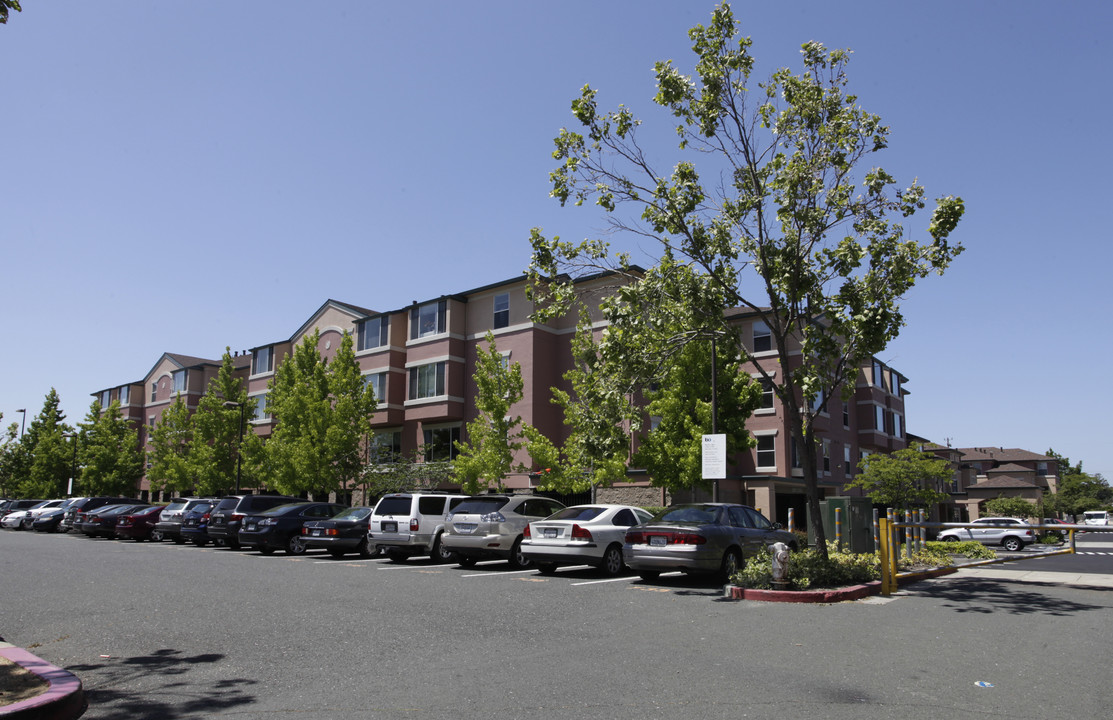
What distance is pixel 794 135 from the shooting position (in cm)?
1516

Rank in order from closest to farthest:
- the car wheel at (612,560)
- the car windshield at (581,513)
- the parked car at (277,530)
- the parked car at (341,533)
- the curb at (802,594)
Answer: the curb at (802,594)
the car wheel at (612,560)
the car windshield at (581,513)
the parked car at (341,533)
the parked car at (277,530)

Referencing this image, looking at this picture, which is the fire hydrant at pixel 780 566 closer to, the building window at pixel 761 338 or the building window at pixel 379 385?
the building window at pixel 761 338

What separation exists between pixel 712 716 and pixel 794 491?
33.8m

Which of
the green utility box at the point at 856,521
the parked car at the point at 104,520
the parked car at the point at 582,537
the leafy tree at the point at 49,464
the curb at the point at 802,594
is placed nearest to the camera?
the curb at the point at 802,594

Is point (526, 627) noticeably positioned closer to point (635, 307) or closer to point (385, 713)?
point (385, 713)

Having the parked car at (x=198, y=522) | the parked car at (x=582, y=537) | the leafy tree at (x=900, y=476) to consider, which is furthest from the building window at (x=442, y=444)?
the parked car at (x=582, y=537)

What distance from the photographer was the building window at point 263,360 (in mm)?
50844

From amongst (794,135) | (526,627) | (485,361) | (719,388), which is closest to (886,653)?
(526,627)

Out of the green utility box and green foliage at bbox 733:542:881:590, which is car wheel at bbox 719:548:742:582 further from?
the green utility box

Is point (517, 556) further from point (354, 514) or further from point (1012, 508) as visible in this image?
point (1012, 508)

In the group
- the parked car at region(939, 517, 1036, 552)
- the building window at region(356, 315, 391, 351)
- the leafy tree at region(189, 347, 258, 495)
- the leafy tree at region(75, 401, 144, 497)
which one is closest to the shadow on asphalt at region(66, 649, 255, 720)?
the parked car at region(939, 517, 1036, 552)

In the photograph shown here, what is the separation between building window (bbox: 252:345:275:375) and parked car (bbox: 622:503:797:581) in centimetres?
4062

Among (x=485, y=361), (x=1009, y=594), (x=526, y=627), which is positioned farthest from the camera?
(x=485, y=361)

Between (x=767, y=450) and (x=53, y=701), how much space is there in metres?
33.0
